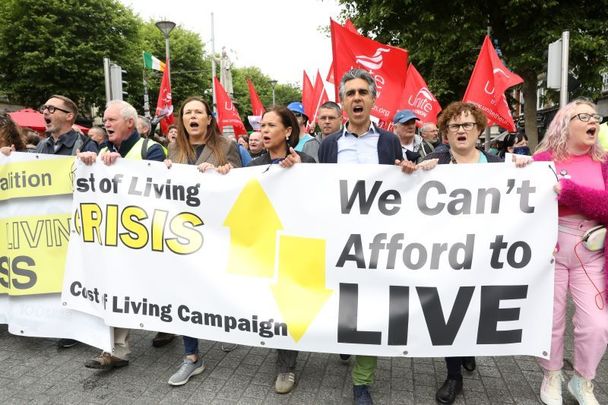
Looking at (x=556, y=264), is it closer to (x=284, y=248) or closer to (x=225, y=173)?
(x=284, y=248)

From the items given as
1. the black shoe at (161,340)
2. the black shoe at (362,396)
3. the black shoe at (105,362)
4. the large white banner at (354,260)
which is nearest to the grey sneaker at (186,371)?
the large white banner at (354,260)

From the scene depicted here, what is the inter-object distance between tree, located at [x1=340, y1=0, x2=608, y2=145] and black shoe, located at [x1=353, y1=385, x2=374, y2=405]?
43.6ft

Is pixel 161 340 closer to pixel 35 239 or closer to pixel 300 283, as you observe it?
pixel 35 239

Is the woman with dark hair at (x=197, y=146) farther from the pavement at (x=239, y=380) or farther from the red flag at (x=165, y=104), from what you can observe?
the red flag at (x=165, y=104)

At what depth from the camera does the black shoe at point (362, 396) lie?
3039mm

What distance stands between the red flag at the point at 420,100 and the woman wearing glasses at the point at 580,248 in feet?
16.7

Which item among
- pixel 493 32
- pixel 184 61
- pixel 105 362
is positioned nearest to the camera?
pixel 105 362

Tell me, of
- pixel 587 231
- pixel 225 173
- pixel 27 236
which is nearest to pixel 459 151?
pixel 587 231

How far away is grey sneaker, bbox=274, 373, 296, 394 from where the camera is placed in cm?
329

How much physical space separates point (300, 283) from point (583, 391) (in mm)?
1901

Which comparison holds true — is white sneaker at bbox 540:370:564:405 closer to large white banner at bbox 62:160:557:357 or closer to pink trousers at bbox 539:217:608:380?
pink trousers at bbox 539:217:608:380

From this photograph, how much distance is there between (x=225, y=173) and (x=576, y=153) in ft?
7.61

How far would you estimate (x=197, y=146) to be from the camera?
12.1 ft

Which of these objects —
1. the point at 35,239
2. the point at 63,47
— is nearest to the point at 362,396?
the point at 35,239
